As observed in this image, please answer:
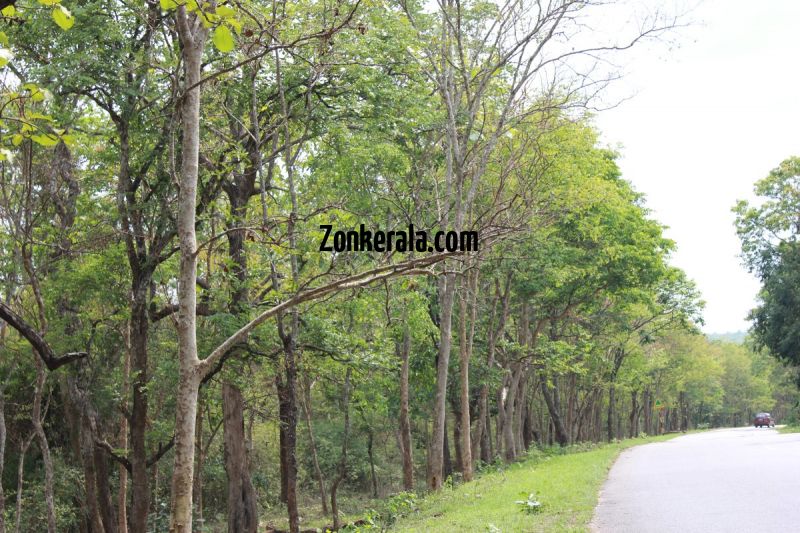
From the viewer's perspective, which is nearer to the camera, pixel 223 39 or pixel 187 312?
pixel 223 39

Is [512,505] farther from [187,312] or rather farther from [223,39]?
[223,39]

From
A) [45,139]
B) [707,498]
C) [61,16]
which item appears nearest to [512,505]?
[707,498]

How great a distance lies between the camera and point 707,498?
11133 mm

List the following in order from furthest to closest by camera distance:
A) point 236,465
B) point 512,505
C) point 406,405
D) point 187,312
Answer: point 406,405 → point 236,465 → point 512,505 → point 187,312

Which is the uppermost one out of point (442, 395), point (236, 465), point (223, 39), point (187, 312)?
point (223, 39)

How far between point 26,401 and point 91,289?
1221 cm

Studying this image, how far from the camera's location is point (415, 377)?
2555 centimetres

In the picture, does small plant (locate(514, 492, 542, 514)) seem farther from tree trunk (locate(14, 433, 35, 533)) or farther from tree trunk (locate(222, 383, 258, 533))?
tree trunk (locate(14, 433, 35, 533))

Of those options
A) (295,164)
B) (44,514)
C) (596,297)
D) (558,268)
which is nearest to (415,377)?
(558,268)

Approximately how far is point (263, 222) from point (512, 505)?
7482 mm

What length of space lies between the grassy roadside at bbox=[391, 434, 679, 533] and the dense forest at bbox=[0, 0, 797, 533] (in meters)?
2.29

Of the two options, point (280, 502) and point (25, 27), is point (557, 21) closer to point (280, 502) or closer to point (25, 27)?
point (25, 27)

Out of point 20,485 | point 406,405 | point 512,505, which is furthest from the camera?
point 406,405

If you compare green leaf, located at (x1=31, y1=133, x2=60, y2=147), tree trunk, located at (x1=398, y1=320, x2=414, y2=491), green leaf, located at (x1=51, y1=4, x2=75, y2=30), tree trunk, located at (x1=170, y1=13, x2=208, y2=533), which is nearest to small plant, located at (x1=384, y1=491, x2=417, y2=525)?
tree trunk, located at (x1=398, y1=320, x2=414, y2=491)
